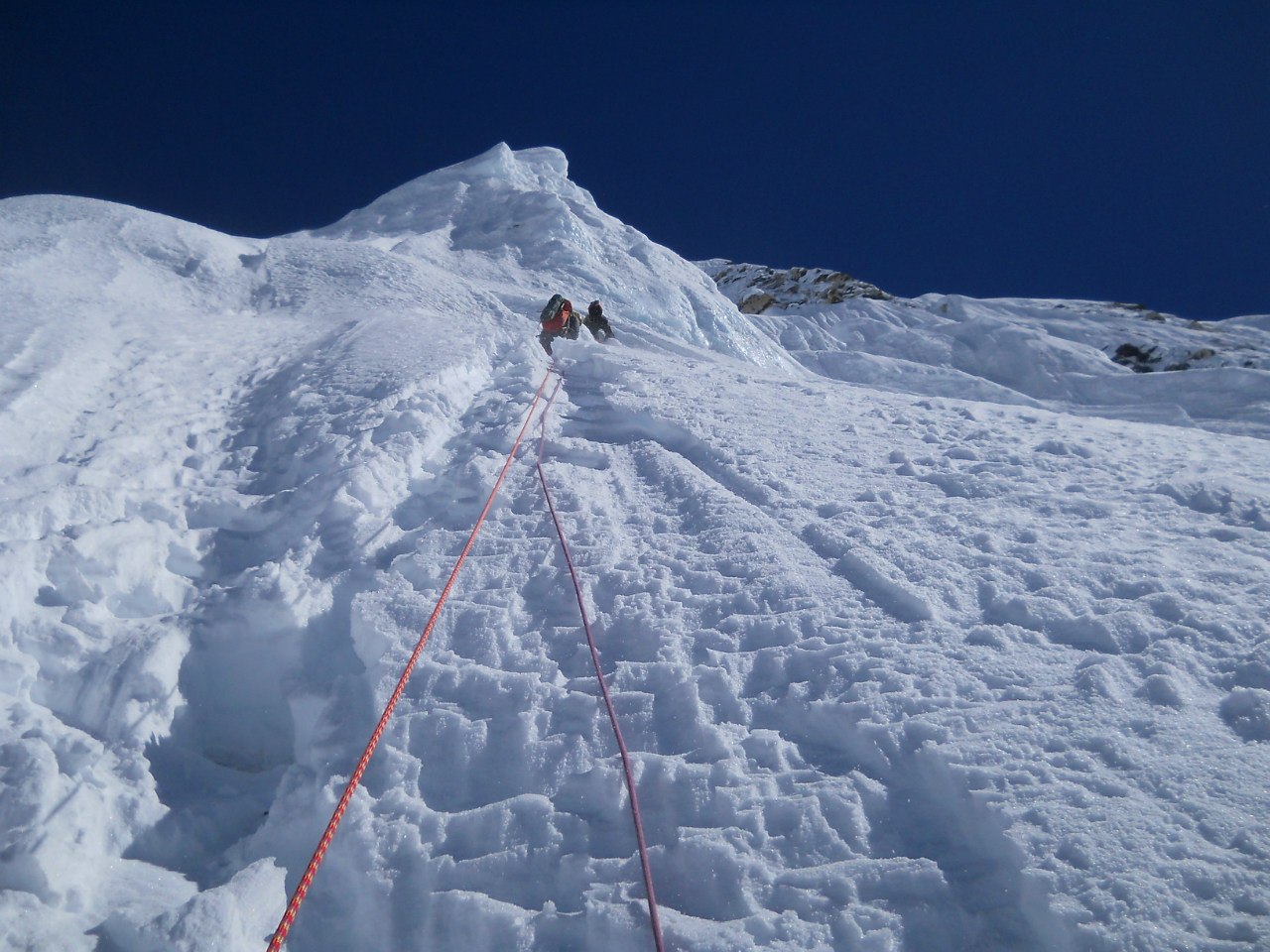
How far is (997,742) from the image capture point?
2.63 metres

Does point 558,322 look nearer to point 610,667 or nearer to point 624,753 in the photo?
point 610,667

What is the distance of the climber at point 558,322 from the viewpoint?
28.6ft

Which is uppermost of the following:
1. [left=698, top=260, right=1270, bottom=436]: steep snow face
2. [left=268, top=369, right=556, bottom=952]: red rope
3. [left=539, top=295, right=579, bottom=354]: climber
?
[left=698, top=260, right=1270, bottom=436]: steep snow face

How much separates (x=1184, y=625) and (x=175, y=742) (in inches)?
174

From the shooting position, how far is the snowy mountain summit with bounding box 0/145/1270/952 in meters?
2.23

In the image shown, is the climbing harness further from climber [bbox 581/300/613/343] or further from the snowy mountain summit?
climber [bbox 581/300/613/343]

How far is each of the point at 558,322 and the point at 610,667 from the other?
6.29 metres

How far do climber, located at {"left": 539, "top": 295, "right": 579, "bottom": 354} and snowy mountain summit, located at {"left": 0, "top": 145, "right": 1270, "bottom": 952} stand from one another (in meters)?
2.39

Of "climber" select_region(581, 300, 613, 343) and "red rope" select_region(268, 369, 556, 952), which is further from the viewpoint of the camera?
"climber" select_region(581, 300, 613, 343)

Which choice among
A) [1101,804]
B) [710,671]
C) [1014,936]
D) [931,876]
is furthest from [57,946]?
[1101,804]

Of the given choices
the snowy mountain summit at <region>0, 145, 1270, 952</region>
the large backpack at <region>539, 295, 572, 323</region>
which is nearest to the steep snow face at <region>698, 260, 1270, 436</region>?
the large backpack at <region>539, 295, 572, 323</region>

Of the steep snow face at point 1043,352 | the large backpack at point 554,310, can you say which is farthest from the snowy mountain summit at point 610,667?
the steep snow face at point 1043,352

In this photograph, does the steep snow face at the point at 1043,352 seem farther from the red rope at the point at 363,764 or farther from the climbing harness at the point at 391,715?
the red rope at the point at 363,764

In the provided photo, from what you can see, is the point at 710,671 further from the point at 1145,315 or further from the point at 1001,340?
the point at 1145,315
